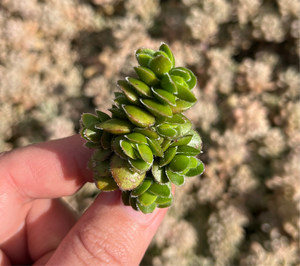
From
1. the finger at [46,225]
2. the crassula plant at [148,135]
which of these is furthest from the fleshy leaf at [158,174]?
the finger at [46,225]

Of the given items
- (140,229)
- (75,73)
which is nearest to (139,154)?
(140,229)

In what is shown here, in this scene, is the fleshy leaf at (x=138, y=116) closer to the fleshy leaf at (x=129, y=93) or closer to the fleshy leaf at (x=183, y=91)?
the fleshy leaf at (x=129, y=93)

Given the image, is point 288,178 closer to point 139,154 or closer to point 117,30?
point 139,154

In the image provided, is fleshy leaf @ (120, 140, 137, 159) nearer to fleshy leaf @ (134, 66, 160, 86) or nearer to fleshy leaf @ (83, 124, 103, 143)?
fleshy leaf @ (83, 124, 103, 143)

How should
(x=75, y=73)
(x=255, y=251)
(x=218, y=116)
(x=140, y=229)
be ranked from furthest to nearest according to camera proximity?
(x=75, y=73)
(x=218, y=116)
(x=255, y=251)
(x=140, y=229)

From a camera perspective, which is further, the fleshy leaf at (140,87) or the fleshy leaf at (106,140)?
the fleshy leaf at (106,140)

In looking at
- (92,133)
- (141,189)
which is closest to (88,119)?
(92,133)

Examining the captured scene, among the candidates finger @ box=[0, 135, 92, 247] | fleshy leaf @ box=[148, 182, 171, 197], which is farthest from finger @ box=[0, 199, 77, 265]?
fleshy leaf @ box=[148, 182, 171, 197]
